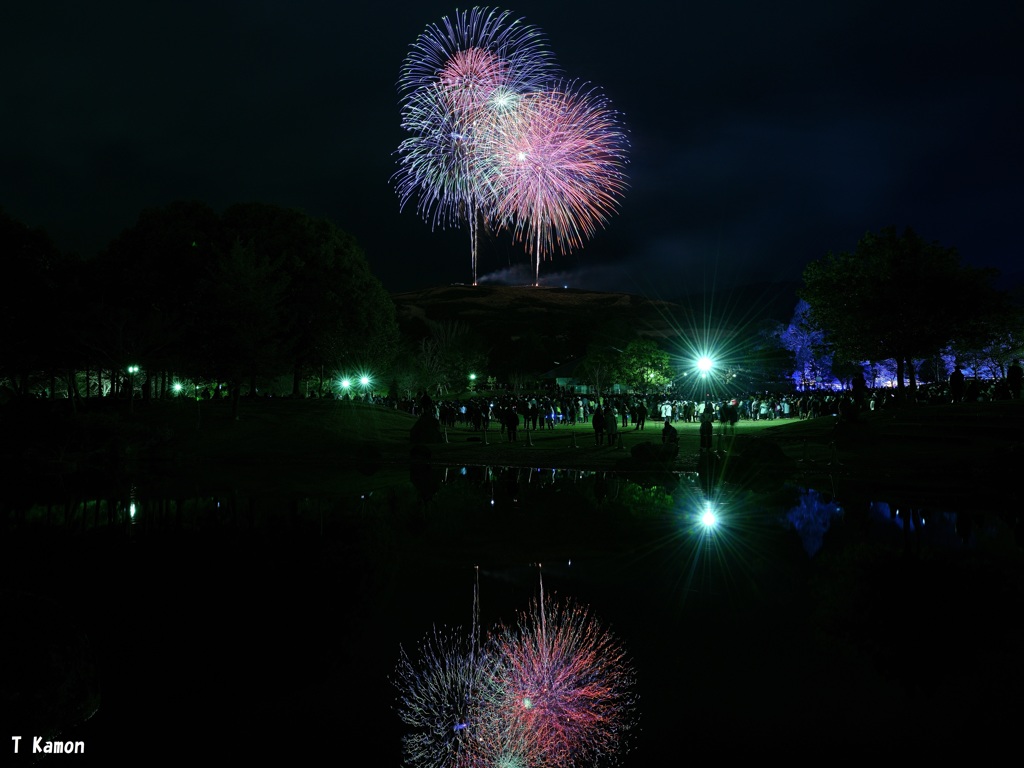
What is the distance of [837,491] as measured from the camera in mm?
17891

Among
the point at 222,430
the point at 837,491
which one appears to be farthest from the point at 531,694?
the point at 222,430

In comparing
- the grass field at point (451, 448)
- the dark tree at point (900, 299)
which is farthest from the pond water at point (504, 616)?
the dark tree at point (900, 299)

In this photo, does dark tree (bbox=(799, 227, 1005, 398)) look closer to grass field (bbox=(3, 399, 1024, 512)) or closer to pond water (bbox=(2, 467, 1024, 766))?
grass field (bbox=(3, 399, 1024, 512))

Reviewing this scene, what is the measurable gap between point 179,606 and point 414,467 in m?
17.5

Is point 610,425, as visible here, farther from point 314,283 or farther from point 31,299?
point 31,299

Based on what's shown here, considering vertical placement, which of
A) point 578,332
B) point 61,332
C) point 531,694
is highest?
point 578,332

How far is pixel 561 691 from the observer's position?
20.7ft

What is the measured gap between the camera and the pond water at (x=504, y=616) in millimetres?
5441

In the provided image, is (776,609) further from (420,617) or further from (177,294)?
(177,294)

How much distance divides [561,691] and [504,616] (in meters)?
1.87

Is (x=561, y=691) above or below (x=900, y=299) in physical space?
below

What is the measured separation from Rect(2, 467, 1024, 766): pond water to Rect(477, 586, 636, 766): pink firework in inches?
6.4

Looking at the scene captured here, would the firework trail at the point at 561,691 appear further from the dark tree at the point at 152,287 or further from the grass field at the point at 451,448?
the dark tree at the point at 152,287

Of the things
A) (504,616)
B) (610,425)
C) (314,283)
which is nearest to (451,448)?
(610,425)
